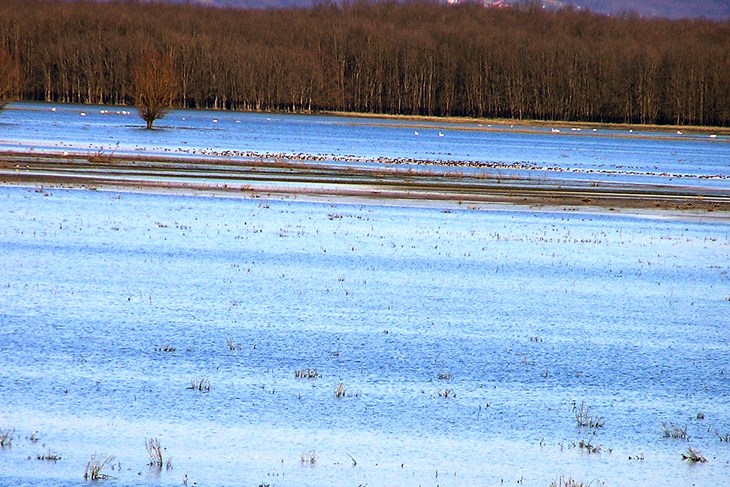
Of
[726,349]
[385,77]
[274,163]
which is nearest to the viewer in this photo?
[726,349]

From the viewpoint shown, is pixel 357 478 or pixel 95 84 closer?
pixel 357 478

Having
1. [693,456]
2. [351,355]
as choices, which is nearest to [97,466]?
[351,355]

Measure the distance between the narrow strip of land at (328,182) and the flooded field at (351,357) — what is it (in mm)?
11615

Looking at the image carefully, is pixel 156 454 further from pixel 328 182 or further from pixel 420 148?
pixel 420 148

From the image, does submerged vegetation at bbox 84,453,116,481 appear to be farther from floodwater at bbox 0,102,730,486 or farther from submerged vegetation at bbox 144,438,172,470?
submerged vegetation at bbox 144,438,172,470

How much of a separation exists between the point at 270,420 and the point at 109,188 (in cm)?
2989

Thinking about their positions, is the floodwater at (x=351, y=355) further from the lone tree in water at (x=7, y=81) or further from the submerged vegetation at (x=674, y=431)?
the lone tree in water at (x=7, y=81)

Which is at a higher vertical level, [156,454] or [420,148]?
[420,148]

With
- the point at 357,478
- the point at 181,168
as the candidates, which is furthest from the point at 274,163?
the point at 357,478

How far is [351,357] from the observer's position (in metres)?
18.2

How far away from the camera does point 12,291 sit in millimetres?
21969

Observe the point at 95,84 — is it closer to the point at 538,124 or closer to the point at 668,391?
the point at 538,124

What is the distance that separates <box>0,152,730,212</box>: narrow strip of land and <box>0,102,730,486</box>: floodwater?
11.2m

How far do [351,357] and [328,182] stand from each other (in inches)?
1282
